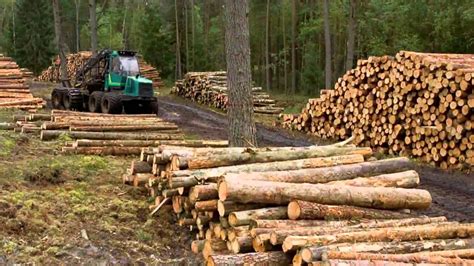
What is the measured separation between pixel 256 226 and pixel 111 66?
50.1ft

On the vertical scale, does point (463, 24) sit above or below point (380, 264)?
above

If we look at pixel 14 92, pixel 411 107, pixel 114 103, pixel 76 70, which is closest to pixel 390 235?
pixel 411 107

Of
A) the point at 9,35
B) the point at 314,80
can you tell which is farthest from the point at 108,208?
the point at 9,35

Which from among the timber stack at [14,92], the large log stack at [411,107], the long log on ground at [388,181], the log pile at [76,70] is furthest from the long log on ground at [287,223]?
the log pile at [76,70]

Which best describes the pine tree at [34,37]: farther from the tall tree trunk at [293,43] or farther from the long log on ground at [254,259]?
the long log on ground at [254,259]

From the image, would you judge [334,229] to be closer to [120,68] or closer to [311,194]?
[311,194]

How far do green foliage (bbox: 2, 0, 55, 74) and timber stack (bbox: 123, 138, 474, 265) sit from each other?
130 feet

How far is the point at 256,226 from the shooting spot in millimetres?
5820

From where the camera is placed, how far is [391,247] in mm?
5371

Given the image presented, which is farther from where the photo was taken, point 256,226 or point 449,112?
point 449,112

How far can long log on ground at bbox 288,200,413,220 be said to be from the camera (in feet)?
19.8

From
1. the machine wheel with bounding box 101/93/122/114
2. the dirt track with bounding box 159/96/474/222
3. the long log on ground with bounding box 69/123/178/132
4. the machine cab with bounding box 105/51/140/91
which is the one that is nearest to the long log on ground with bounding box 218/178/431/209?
the dirt track with bounding box 159/96/474/222

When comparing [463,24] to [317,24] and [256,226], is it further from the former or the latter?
Result: [256,226]

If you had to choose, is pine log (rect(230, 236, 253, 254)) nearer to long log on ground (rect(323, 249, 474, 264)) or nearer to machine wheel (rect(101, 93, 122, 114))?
long log on ground (rect(323, 249, 474, 264))
